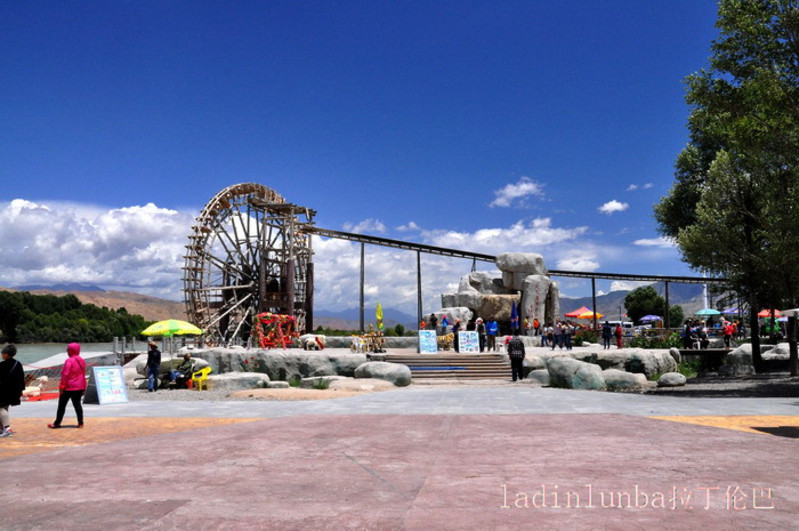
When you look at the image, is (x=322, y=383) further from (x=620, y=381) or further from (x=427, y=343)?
(x=620, y=381)

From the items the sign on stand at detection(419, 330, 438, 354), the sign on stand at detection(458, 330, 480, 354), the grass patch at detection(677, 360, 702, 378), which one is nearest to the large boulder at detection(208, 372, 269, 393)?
the sign on stand at detection(419, 330, 438, 354)

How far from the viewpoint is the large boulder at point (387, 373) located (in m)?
20.4

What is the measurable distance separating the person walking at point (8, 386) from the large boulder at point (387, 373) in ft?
A: 39.1

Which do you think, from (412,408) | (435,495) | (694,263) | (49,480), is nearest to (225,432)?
(49,480)

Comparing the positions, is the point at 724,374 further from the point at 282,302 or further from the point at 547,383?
the point at 282,302

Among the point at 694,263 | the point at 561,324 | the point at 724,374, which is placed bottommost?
the point at 724,374

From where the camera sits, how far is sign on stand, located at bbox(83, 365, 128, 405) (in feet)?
48.0

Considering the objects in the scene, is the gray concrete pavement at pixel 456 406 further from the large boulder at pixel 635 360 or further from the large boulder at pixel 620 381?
the large boulder at pixel 635 360

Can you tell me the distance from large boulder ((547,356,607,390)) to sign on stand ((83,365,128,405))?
1160 centimetres

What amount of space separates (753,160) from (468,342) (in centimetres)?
1285

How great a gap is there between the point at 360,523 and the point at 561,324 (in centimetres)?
2634

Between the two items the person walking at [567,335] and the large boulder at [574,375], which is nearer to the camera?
the large boulder at [574,375]

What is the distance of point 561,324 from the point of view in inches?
1172

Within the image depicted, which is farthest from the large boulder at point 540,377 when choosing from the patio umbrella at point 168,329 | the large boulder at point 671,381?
the patio umbrella at point 168,329
